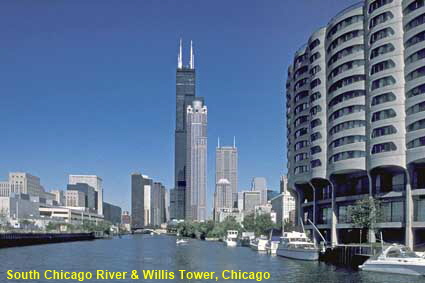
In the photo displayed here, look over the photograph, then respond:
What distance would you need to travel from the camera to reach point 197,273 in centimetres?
10025

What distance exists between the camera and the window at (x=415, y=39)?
122 metres

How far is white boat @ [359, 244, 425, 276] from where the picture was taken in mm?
90062

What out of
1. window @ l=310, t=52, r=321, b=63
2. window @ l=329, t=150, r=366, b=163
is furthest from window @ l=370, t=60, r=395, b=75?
window @ l=310, t=52, r=321, b=63

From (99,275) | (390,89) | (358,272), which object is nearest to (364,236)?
(390,89)

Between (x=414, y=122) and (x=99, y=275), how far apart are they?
208 ft

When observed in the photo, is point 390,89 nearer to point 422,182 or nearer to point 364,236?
point 422,182

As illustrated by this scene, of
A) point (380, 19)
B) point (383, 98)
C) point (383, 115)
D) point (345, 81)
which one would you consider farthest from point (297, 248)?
point (380, 19)

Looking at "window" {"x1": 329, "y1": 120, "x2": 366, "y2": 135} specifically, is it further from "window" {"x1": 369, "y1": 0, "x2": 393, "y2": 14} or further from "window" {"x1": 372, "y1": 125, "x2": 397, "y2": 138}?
"window" {"x1": 369, "y1": 0, "x2": 393, "y2": 14}

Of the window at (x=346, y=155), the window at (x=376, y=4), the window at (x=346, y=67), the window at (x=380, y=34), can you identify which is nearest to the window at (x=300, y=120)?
the window at (x=346, y=67)

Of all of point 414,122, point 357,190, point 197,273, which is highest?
point 414,122

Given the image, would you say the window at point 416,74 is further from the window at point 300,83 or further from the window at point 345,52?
the window at point 300,83

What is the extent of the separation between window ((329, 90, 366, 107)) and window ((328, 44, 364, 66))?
8286 millimetres

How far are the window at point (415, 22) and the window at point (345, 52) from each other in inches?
522

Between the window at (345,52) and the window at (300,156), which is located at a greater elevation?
the window at (345,52)
